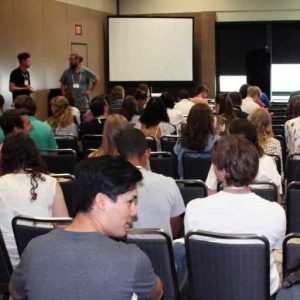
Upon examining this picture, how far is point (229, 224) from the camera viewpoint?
278 centimetres

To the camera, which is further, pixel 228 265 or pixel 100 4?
pixel 100 4

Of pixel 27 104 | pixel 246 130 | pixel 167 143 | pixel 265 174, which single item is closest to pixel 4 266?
pixel 265 174

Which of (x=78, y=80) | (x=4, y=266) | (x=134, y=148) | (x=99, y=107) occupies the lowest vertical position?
(x=4, y=266)

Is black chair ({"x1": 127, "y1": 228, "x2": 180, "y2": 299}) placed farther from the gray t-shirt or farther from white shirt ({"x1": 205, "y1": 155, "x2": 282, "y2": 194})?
white shirt ({"x1": 205, "y1": 155, "x2": 282, "y2": 194})

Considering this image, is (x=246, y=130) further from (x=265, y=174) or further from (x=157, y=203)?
(x=157, y=203)

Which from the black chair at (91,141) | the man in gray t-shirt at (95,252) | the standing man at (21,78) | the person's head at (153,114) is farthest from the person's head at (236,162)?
the standing man at (21,78)

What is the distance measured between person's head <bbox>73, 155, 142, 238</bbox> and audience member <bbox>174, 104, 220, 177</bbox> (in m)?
3.57

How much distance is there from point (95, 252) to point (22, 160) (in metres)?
1.77

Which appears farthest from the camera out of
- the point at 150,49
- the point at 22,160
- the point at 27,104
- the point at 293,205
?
the point at 150,49

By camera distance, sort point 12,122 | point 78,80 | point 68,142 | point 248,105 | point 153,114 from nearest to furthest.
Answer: point 12,122 < point 68,142 < point 153,114 < point 248,105 < point 78,80

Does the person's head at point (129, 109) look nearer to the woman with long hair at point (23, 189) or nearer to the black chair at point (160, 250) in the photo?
the woman with long hair at point (23, 189)

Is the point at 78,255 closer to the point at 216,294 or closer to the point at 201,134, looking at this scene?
the point at 216,294

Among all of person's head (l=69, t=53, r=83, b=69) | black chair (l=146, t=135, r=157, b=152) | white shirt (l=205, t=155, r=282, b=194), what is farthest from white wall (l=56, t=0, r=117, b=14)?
white shirt (l=205, t=155, r=282, b=194)

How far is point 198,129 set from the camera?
18.1ft
